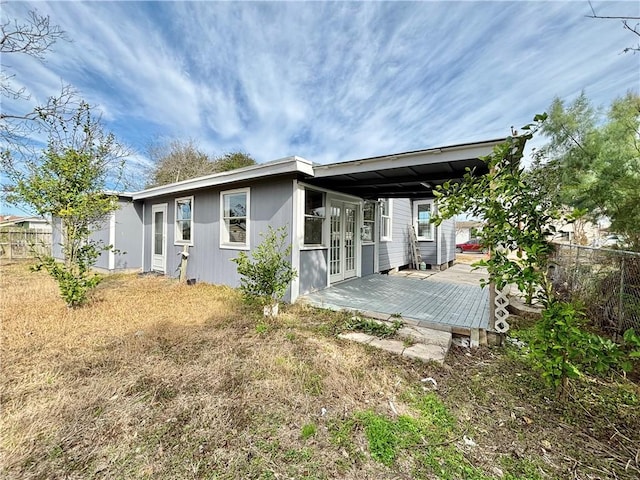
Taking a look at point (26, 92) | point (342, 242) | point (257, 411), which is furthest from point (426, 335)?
point (26, 92)

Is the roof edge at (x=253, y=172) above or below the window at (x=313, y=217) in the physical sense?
above

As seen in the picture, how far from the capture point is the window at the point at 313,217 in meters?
5.76

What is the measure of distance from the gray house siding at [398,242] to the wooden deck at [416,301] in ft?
5.04

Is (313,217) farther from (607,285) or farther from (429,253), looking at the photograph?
(429,253)

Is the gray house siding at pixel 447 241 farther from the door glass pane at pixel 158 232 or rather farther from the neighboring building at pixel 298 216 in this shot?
the door glass pane at pixel 158 232

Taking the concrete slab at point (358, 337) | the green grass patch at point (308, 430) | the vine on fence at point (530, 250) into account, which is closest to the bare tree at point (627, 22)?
the vine on fence at point (530, 250)

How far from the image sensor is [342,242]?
6941 millimetres

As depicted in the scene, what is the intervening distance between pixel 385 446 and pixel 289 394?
93 centimetres

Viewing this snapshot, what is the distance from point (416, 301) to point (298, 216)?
288 centimetres

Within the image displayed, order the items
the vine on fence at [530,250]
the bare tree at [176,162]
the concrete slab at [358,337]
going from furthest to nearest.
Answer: the bare tree at [176,162] → the concrete slab at [358,337] → the vine on fence at [530,250]

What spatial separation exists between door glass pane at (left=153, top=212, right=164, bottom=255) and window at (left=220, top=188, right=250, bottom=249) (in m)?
3.57

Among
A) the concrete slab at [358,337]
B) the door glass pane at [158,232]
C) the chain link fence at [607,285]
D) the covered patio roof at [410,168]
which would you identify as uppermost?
the covered patio roof at [410,168]

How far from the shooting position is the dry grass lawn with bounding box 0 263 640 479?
66.6 inches

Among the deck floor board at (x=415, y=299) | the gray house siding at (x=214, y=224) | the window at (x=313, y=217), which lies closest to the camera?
the deck floor board at (x=415, y=299)
